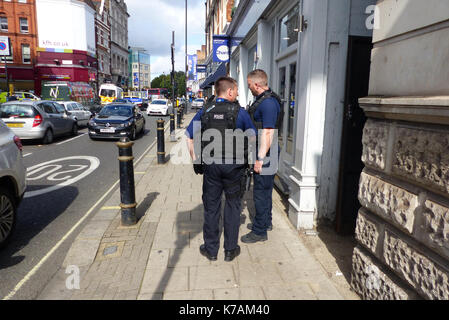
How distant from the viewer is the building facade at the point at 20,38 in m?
37.7

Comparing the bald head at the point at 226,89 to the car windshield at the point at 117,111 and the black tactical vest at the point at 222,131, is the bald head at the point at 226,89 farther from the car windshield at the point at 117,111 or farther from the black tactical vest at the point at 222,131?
the car windshield at the point at 117,111

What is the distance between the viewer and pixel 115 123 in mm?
12797

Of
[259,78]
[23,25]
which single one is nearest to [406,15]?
[259,78]

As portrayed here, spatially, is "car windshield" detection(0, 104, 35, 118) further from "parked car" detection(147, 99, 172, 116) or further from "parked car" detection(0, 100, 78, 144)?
"parked car" detection(147, 99, 172, 116)

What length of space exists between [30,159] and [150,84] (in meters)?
133

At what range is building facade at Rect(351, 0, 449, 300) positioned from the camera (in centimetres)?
189

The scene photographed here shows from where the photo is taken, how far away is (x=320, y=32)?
13.0ft

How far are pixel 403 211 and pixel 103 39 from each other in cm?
5973

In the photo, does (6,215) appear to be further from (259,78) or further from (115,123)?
(115,123)

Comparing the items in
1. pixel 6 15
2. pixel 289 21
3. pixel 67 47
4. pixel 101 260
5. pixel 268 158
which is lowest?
pixel 101 260

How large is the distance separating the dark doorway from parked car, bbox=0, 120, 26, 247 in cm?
401

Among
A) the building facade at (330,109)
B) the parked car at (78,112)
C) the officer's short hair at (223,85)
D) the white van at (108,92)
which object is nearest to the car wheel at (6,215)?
the officer's short hair at (223,85)

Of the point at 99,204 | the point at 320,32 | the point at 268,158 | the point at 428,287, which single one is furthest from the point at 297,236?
the point at 99,204
